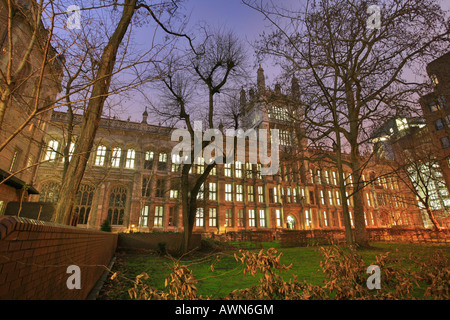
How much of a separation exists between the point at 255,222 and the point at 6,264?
103 feet

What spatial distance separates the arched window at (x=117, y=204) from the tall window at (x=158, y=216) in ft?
12.2

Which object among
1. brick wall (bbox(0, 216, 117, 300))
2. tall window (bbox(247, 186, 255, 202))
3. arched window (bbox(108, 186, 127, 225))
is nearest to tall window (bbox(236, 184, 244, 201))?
tall window (bbox(247, 186, 255, 202))

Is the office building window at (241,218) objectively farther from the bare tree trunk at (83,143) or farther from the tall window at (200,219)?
the bare tree trunk at (83,143)

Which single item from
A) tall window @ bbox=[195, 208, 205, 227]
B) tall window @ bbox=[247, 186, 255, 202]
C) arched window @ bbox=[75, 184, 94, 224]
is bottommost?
tall window @ bbox=[195, 208, 205, 227]

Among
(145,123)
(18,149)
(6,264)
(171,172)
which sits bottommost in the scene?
(6,264)

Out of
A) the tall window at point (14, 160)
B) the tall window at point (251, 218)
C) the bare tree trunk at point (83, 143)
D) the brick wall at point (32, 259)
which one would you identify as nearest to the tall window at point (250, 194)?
the tall window at point (251, 218)

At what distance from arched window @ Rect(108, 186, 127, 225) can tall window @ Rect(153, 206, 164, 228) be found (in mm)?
3724

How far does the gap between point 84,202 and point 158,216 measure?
27.4 ft

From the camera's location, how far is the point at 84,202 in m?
25.0

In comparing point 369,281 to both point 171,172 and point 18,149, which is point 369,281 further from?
point 171,172

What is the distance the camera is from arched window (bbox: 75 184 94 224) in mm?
24359

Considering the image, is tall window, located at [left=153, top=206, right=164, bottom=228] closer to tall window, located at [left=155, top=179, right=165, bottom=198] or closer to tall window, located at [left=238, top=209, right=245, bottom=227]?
tall window, located at [left=155, top=179, right=165, bottom=198]
